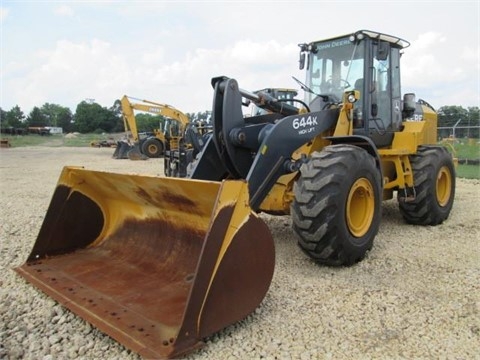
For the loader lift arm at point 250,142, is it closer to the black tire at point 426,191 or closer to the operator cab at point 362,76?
the operator cab at point 362,76

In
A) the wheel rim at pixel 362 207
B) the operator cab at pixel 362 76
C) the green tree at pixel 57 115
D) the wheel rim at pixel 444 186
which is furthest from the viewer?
the green tree at pixel 57 115

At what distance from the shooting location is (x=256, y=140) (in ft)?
14.9

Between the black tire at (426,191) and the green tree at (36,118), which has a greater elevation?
→ the green tree at (36,118)

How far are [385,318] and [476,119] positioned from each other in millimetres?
20850

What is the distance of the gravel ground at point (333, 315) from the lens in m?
2.75

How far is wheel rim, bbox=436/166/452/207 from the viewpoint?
6543 mm

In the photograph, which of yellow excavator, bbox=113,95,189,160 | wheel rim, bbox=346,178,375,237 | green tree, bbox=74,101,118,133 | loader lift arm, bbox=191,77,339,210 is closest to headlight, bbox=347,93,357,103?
loader lift arm, bbox=191,77,339,210

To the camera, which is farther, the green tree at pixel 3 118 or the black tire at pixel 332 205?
the green tree at pixel 3 118

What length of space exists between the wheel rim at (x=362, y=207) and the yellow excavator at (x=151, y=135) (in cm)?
1490

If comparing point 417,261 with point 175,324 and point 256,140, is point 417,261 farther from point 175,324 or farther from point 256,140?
point 175,324

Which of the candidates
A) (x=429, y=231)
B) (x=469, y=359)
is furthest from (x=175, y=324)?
(x=429, y=231)

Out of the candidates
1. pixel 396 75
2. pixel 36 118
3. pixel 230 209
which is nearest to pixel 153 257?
pixel 230 209

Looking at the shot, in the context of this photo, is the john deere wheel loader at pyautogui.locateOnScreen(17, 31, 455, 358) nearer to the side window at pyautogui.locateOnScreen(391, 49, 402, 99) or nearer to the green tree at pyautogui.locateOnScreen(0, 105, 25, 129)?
the side window at pyautogui.locateOnScreen(391, 49, 402, 99)

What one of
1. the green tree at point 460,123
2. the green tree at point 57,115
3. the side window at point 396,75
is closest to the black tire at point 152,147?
the green tree at point 460,123
